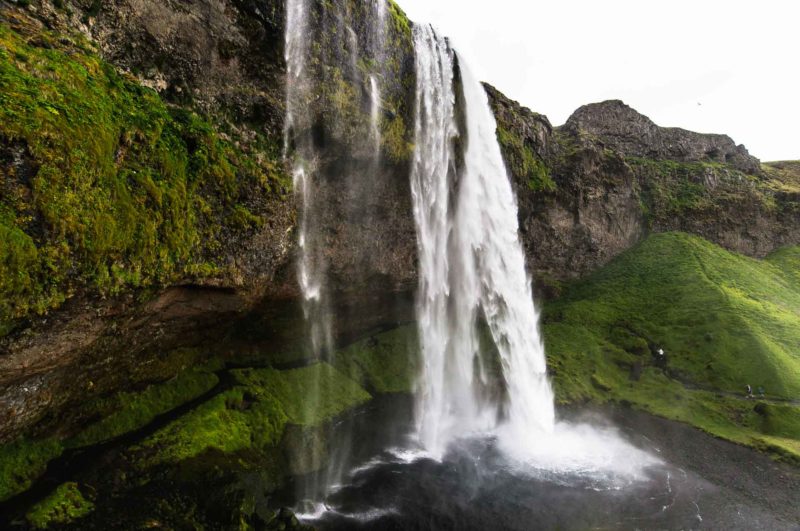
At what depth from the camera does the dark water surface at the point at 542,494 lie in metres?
15.9

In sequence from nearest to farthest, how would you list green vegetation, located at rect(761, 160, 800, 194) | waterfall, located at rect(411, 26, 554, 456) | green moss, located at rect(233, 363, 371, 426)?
green moss, located at rect(233, 363, 371, 426) → waterfall, located at rect(411, 26, 554, 456) → green vegetation, located at rect(761, 160, 800, 194)

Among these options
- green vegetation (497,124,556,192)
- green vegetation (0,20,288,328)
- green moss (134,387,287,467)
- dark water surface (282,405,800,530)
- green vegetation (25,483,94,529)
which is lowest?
dark water surface (282,405,800,530)

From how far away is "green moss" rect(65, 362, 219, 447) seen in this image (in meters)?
15.1

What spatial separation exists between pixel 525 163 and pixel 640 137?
34.5 meters

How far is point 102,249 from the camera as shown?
1263cm

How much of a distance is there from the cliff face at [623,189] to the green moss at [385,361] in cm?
1783

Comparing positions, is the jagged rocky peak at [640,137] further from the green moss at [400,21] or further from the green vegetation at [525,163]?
the green moss at [400,21]

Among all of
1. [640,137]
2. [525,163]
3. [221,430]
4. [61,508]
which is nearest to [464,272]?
[525,163]

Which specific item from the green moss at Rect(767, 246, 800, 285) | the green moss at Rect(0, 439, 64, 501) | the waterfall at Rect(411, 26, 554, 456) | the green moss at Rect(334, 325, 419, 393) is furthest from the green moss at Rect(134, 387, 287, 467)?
the green moss at Rect(767, 246, 800, 285)

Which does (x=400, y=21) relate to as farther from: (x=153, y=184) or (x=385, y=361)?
(x=385, y=361)

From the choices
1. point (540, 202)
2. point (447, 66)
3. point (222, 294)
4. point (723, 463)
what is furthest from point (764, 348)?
point (222, 294)

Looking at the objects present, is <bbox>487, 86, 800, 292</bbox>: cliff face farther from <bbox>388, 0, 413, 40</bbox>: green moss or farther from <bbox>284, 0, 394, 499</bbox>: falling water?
<bbox>284, 0, 394, 499</bbox>: falling water

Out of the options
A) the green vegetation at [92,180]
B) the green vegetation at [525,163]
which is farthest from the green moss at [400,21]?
the green vegetation at [525,163]

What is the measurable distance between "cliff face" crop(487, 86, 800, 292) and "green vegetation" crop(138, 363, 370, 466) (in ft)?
79.2
